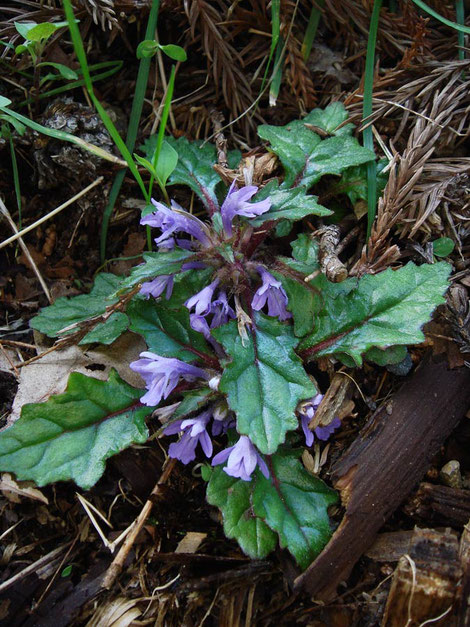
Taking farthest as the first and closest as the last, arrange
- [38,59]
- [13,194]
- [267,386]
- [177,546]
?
[13,194], [38,59], [177,546], [267,386]

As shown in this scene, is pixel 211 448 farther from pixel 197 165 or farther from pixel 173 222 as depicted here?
pixel 197 165

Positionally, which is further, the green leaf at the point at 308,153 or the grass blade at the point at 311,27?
the grass blade at the point at 311,27

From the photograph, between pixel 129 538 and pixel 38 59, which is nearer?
pixel 129 538

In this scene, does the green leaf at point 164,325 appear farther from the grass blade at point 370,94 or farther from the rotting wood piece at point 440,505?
the rotting wood piece at point 440,505

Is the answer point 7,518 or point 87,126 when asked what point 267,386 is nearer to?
point 7,518

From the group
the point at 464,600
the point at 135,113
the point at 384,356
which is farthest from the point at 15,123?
the point at 464,600

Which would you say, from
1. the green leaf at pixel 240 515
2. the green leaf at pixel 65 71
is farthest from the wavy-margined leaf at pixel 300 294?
the green leaf at pixel 65 71

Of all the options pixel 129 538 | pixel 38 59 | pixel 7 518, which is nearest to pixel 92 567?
pixel 129 538
